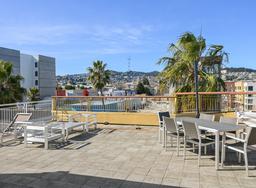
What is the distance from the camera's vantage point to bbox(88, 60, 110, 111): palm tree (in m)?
35.9

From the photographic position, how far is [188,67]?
11.8 metres

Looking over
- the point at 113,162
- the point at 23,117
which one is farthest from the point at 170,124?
the point at 23,117

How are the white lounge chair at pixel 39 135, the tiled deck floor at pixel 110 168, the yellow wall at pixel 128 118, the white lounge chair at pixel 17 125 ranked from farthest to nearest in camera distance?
the yellow wall at pixel 128 118
the white lounge chair at pixel 17 125
the white lounge chair at pixel 39 135
the tiled deck floor at pixel 110 168

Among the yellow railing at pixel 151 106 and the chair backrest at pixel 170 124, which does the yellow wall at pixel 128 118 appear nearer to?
the yellow railing at pixel 151 106

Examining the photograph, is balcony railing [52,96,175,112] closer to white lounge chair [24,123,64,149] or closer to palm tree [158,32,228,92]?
palm tree [158,32,228,92]

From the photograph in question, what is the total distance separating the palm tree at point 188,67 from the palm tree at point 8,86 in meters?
13.6

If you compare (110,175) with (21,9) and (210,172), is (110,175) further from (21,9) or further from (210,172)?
(21,9)

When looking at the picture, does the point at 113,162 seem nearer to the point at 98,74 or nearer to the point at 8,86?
the point at 8,86

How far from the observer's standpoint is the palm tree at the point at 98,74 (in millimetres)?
35938

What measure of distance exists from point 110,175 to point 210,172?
1.71 meters

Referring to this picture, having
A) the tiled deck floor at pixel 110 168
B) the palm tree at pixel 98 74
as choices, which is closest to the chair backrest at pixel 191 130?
the tiled deck floor at pixel 110 168

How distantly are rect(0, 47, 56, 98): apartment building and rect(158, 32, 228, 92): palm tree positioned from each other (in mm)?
55236

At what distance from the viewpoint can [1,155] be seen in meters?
5.78

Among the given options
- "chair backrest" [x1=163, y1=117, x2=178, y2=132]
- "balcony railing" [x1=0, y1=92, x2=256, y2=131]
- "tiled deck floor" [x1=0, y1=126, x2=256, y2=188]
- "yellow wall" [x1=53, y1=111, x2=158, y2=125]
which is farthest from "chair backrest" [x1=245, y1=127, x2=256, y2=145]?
"yellow wall" [x1=53, y1=111, x2=158, y2=125]
